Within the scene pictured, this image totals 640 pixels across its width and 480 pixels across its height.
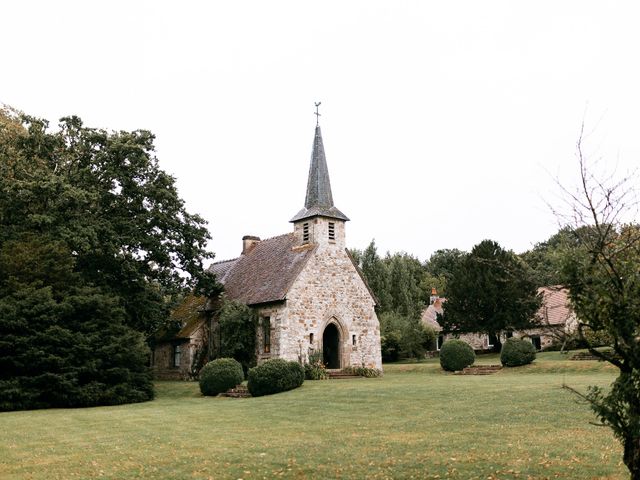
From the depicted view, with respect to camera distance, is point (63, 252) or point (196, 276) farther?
point (196, 276)

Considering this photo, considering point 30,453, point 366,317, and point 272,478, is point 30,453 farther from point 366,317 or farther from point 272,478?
point 366,317

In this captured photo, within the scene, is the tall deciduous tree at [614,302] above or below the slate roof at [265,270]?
below

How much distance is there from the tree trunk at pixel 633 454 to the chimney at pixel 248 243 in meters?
32.6

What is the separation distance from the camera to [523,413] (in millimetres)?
15141

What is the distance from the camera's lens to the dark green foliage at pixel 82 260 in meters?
22.8

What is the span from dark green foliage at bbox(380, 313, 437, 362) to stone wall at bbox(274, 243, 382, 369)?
37.5ft

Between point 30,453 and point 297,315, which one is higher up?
point 297,315

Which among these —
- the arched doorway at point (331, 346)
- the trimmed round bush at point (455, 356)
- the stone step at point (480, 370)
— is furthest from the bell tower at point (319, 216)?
the stone step at point (480, 370)

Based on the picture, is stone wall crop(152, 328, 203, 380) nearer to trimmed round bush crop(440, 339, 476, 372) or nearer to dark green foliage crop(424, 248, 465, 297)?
trimmed round bush crop(440, 339, 476, 372)

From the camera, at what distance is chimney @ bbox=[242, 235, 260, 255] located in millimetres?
39312

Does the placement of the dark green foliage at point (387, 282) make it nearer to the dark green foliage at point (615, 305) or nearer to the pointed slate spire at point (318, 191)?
the pointed slate spire at point (318, 191)

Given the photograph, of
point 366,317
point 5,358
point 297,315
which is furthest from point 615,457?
point 366,317

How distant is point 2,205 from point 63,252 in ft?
12.8

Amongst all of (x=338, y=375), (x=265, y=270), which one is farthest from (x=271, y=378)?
(x=265, y=270)
